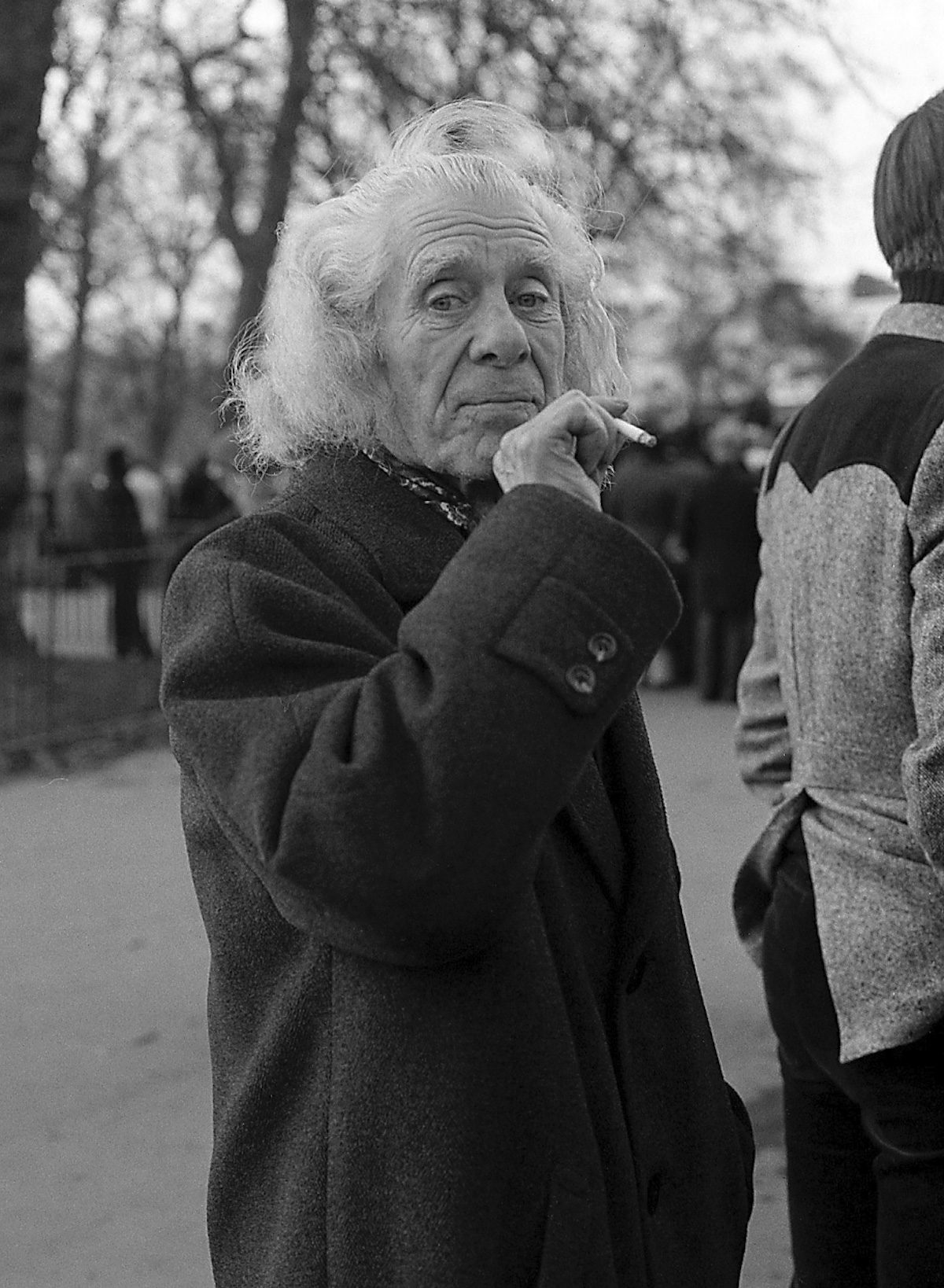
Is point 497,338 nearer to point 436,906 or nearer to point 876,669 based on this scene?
point 436,906

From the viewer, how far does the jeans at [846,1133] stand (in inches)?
90.3

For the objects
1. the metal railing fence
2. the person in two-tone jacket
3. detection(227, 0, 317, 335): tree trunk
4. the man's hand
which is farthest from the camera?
detection(227, 0, 317, 335): tree trunk

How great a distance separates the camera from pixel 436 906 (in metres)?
1.50

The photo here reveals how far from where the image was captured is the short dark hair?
2.33 meters

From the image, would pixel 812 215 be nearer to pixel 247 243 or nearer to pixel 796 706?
pixel 247 243

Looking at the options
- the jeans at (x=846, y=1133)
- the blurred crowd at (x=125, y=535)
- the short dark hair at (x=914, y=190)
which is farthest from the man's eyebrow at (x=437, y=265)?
the blurred crowd at (x=125, y=535)

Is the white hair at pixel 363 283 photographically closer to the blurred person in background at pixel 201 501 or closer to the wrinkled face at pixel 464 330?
the wrinkled face at pixel 464 330

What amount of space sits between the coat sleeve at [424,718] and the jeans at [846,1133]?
3.13ft

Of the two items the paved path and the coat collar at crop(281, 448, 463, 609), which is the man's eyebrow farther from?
the paved path

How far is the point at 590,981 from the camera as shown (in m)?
1.79

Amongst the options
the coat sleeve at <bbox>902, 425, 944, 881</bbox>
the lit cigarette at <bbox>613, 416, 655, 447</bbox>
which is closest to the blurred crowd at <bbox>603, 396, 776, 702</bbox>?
the coat sleeve at <bbox>902, 425, 944, 881</bbox>

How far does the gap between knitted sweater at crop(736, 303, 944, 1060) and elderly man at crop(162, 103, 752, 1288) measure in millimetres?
345

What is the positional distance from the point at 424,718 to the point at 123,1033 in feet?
13.1

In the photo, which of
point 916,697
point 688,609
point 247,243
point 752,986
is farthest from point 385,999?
point 247,243
